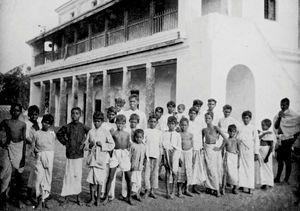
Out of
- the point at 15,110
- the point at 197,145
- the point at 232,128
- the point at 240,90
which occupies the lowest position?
the point at 197,145

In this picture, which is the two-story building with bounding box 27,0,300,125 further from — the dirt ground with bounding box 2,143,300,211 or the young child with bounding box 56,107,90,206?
the young child with bounding box 56,107,90,206

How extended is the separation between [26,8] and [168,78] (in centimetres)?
754

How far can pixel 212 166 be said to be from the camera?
5.27 metres

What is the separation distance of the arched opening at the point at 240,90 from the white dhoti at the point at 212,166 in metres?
3.81

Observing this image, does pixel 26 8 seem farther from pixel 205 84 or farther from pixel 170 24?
pixel 170 24

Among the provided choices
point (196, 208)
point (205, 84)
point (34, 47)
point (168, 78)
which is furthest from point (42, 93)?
point (196, 208)

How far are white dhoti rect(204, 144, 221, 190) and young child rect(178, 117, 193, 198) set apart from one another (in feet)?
1.01

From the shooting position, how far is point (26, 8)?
4.53 metres

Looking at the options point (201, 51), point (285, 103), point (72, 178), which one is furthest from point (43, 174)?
point (201, 51)

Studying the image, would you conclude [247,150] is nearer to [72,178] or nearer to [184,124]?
[184,124]

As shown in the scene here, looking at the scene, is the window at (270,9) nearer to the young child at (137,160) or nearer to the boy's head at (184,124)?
the boy's head at (184,124)

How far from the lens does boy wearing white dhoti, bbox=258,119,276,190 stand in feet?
18.8

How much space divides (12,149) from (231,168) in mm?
3480

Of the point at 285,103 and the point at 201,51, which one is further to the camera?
the point at 201,51
